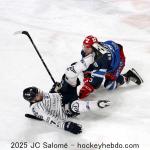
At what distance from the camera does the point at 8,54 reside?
15.1 feet

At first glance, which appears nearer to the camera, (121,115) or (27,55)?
(121,115)

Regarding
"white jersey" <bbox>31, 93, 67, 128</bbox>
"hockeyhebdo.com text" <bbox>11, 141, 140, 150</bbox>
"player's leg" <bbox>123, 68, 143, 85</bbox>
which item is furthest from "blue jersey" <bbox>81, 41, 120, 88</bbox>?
"hockeyhebdo.com text" <bbox>11, 141, 140, 150</bbox>

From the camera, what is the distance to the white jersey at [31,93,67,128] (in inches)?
124

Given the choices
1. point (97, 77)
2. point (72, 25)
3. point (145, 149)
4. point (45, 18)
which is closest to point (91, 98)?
point (97, 77)

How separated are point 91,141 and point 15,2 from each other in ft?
11.9

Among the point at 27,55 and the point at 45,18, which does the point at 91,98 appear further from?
the point at 45,18

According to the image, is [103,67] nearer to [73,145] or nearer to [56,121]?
Answer: [56,121]

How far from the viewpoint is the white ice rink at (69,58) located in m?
3.17

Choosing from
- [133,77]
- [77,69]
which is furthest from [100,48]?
[133,77]

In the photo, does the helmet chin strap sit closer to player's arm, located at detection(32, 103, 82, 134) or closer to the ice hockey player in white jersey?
the ice hockey player in white jersey

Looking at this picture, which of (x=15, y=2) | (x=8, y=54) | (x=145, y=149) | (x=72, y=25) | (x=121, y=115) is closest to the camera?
(x=145, y=149)

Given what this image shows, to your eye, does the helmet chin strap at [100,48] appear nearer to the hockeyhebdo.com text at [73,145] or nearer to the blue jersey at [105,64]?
the blue jersey at [105,64]

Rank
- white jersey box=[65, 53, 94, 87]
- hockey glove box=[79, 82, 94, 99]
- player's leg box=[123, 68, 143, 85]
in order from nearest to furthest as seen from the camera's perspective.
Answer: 1. white jersey box=[65, 53, 94, 87]
2. hockey glove box=[79, 82, 94, 99]
3. player's leg box=[123, 68, 143, 85]

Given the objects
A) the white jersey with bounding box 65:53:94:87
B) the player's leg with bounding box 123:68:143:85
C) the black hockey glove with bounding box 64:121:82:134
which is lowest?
the black hockey glove with bounding box 64:121:82:134
